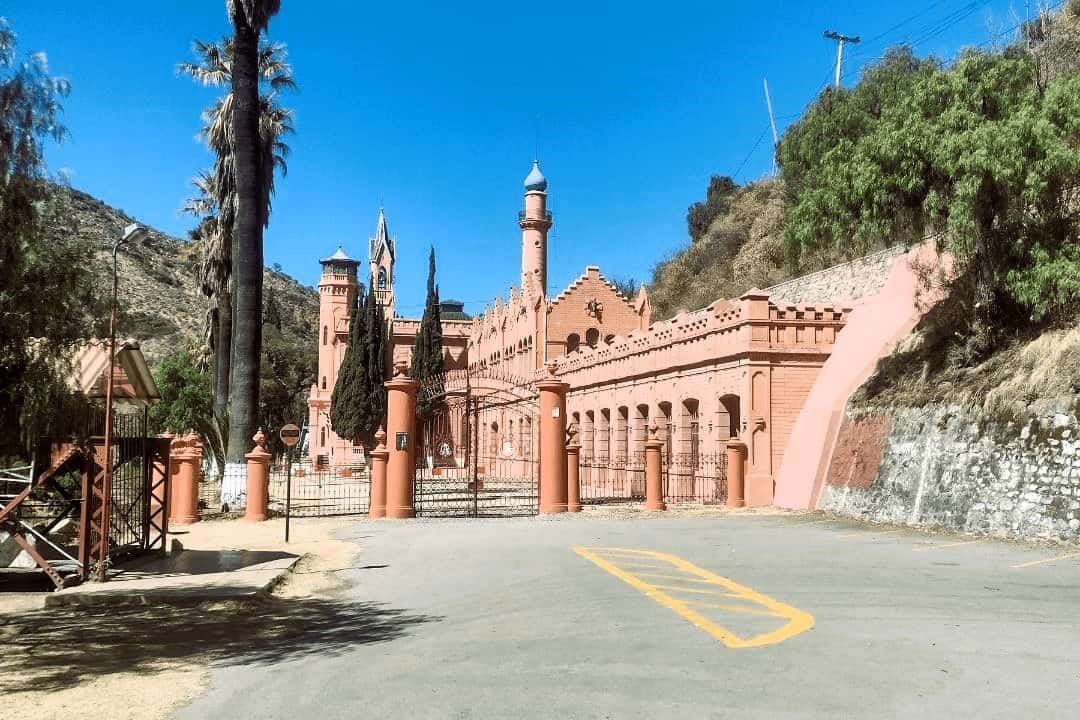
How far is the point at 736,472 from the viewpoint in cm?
2392

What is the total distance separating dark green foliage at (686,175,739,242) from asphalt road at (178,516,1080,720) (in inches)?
2266

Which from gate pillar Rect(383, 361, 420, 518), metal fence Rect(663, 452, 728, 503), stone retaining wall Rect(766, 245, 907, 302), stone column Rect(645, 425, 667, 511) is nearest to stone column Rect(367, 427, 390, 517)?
gate pillar Rect(383, 361, 420, 518)

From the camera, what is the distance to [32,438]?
10.1 m

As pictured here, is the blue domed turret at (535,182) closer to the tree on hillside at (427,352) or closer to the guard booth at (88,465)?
the tree on hillside at (427,352)

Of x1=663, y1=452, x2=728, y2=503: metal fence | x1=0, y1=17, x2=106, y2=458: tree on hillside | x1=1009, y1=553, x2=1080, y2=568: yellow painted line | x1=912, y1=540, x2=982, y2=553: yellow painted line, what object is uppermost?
x1=0, y1=17, x2=106, y2=458: tree on hillside

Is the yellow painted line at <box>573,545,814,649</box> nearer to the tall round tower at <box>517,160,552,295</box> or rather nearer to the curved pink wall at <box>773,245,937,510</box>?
the curved pink wall at <box>773,245,937,510</box>

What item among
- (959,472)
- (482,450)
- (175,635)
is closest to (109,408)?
(175,635)

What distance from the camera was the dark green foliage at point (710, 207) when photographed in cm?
7012

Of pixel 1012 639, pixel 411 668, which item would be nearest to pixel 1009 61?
pixel 1012 639

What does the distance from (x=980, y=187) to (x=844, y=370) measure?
7.02 meters

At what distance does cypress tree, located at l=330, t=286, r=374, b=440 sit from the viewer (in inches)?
1740

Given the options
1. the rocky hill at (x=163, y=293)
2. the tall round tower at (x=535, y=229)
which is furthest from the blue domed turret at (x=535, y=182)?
the rocky hill at (x=163, y=293)

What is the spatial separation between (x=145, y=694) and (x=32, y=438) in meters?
4.53

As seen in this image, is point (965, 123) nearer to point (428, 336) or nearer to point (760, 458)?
point (760, 458)
